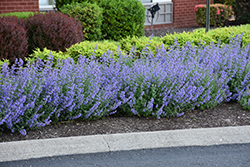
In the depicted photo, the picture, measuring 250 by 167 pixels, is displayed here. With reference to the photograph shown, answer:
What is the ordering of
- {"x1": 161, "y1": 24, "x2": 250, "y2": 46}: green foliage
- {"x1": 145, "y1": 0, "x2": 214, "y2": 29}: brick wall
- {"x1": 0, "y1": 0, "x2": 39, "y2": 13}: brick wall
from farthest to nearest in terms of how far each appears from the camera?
{"x1": 145, "y1": 0, "x2": 214, "y2": 29}: brick wall → {"x1": 0, "y1": 0, "x2": 39, "y2": 13}: brick wall → {"x1": 161, "y1": 24, "x2": 250, "y2": 46}: green foliage

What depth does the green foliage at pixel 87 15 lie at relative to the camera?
879cm

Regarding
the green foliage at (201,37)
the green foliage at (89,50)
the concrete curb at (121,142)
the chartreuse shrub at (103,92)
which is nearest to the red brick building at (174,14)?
the green foliage at (201,37)

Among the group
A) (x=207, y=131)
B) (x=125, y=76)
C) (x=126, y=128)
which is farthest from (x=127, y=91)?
(x=207, y=131)

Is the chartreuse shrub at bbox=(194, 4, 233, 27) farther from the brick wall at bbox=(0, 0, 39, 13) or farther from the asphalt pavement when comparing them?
the asphalt pavement

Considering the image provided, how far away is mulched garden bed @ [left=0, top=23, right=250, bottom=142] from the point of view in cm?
413

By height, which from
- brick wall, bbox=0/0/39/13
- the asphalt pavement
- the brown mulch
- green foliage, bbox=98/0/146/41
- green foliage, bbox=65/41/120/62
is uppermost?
brick wall, bbox=0/0/39/13

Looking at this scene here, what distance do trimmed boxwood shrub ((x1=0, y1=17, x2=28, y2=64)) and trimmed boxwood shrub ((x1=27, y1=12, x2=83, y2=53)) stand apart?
0.43 meters

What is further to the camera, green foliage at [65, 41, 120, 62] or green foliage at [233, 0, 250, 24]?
green foliage at [233, 0, 250, 24]

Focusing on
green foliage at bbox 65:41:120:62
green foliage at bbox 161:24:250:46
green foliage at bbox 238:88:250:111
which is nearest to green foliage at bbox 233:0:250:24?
green foliage at bbox 161:24:250:46

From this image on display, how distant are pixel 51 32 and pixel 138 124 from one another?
10.8 ft

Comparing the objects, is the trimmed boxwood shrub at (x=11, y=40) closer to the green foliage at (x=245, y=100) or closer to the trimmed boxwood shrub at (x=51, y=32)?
the trimmed boxwood shrub at (x=51, y=32)

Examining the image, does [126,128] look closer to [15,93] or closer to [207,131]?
[207,131]

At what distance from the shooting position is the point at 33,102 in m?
3.96

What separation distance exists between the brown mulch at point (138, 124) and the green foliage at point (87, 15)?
4.67 metres
